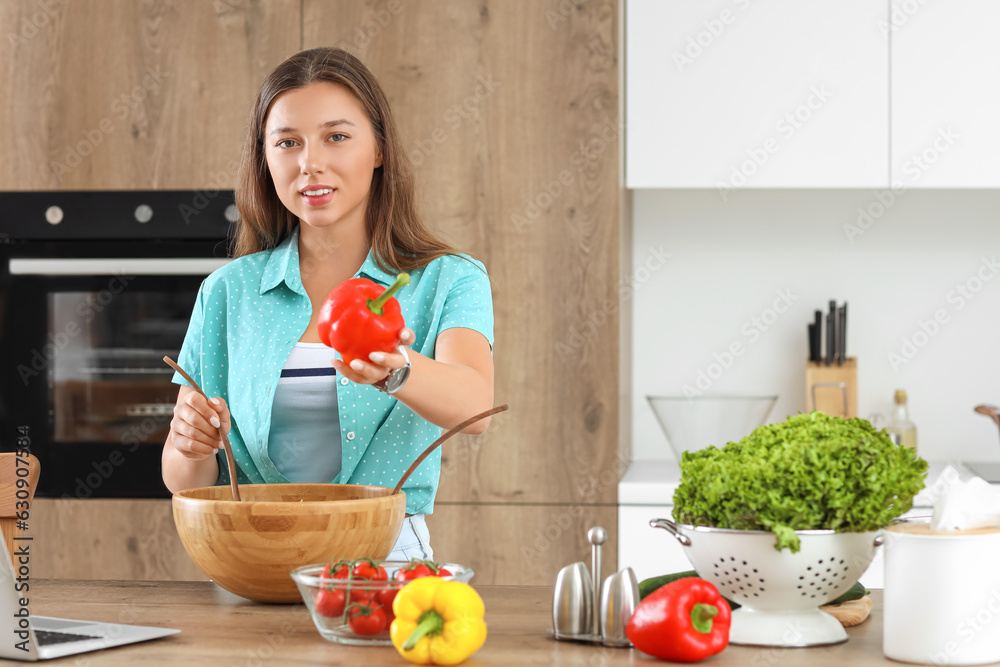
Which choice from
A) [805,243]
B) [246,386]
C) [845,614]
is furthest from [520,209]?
[845,614]

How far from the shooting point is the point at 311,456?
56.3 inches

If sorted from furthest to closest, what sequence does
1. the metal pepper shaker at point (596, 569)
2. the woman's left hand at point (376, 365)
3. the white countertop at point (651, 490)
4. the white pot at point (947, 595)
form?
the white countertop at point (651, 490)
the woman's left hand at point (376, 365)
the metal pepper shaker at point (596, 569)
the white pot at point (947, 595)

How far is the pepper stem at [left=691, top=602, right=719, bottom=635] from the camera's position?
906 mm

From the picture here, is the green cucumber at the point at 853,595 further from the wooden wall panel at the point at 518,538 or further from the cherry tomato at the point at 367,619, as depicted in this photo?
the wooden wall panel at the point at 518,538

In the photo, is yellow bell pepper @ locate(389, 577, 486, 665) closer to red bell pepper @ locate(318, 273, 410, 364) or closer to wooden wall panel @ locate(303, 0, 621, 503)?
red bell pepper @ locate(318, 273, 410, 364)

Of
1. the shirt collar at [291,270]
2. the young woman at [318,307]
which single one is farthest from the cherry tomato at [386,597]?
the shirt collar at [291,270]

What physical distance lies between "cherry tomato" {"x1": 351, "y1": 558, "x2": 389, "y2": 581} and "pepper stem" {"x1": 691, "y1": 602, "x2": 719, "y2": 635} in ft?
0.93

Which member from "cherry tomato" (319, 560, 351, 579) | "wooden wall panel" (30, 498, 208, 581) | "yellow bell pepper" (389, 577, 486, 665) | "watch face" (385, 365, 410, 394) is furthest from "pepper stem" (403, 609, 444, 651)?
"wooden wall panel" (30, 498, 208, 581)

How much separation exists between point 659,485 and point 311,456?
111 cm

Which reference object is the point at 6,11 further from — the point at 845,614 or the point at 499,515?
the point at 845,614

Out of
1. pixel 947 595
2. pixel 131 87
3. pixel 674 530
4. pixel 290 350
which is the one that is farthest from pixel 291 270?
pixel 131 87

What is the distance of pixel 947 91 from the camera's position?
2.46 meters

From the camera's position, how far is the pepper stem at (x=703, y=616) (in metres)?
0.91

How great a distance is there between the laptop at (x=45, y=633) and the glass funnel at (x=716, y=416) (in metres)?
1.70
